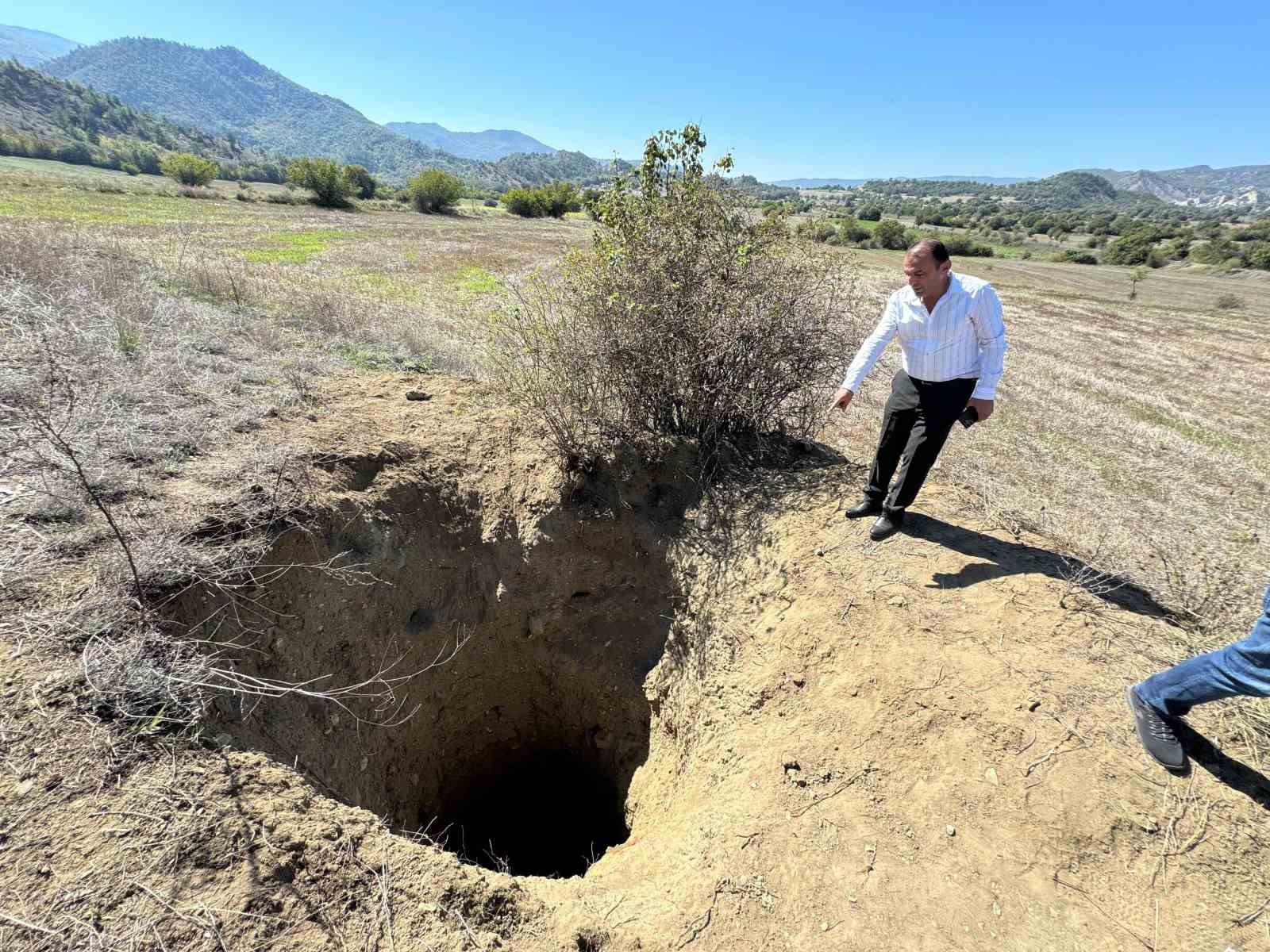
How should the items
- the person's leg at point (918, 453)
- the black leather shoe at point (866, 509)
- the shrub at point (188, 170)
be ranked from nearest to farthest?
the person's leg at point (918, 453)
the black leather shoe at point (866, 509)
the shrub at point (188, 170)

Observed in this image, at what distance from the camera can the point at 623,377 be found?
188 inches

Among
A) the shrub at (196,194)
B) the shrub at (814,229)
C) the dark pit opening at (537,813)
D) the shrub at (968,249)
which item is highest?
the shrub at (196,194)

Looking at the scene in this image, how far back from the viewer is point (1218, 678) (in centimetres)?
224

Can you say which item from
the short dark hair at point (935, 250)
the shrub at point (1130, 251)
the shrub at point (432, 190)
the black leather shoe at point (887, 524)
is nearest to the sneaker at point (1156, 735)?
the black leather shoe at point (887, 524)

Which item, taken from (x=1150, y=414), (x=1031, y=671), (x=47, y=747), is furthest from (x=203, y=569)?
(x=1150, y=414)

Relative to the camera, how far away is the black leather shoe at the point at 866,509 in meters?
4.11

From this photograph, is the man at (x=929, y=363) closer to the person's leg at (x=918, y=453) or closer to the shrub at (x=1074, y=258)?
the person's leg at (x=918, y=453)

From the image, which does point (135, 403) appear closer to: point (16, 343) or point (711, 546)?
point (16, 343)

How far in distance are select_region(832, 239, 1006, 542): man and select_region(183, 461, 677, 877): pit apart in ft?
6.41

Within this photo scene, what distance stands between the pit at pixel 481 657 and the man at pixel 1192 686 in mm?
2997

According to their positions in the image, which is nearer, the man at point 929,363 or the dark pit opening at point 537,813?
the man at point 929,363

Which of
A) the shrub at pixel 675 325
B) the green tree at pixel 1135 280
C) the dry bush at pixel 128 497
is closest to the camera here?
the dry bush at pixel 128 497

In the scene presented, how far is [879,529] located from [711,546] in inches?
51.2

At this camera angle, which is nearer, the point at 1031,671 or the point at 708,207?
the point at 1031,671
